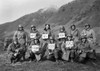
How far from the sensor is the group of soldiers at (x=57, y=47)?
14.4 metres

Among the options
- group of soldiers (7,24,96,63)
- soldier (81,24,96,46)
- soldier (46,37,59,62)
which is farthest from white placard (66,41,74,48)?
soldier (81,24,96,46)

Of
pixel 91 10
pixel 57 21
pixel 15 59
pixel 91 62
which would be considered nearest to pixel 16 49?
pixel 15 59

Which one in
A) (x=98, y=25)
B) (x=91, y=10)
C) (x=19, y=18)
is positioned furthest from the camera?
(x=19, y=18)

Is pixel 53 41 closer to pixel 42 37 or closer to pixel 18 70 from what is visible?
pixel 42 37

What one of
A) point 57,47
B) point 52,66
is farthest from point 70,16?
point 52,66

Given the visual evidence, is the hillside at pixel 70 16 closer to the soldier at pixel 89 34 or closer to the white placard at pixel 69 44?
the soldier at pixel 89 34

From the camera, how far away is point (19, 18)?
114 meters

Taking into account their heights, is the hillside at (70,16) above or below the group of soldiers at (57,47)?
above

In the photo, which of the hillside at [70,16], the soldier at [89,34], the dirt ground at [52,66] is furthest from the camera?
the hillside at [70,16]

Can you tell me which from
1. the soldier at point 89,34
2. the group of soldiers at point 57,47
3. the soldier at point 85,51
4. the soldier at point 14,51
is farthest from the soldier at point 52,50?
the soldier at point 89,34

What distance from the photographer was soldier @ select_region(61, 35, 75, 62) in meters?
14.2

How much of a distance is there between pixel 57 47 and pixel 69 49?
81 centimetres

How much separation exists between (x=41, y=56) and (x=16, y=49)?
5.72ft

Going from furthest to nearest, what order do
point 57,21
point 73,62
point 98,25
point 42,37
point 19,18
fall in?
point 19,18
point 57,21
point 98,25
point 42,37
point 73,62
